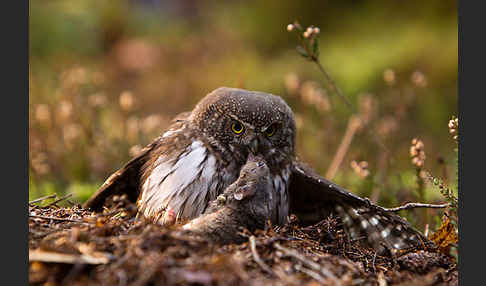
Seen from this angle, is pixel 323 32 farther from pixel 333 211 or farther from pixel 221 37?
pixel 333 211

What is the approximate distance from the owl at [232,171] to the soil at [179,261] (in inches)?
27.8

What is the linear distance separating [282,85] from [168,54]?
4.79 m

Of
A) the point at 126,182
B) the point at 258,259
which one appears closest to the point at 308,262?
the point at 258,259

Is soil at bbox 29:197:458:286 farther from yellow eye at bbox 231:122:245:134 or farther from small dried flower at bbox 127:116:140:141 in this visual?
small dried flower at bbox 127:116:140:141

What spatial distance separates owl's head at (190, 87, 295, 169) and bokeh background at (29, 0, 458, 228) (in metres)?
0.76

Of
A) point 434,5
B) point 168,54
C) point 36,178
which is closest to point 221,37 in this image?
point 168,54

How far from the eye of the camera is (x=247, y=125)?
3311 mm

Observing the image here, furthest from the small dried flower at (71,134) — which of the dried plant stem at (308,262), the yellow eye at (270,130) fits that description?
the dried plant stem at (308,262)

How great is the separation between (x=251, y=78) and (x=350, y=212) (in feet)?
23.3

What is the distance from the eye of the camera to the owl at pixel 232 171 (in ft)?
10.5

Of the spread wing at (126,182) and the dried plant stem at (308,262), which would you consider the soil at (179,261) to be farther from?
the spread wing at (126,182)

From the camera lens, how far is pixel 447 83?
9016mm

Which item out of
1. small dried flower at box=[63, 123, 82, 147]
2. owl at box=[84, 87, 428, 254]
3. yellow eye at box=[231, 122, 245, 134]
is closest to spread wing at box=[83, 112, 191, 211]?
owl at box=[84, 87, 428, 254]

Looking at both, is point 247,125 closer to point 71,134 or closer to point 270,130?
point 270,130
